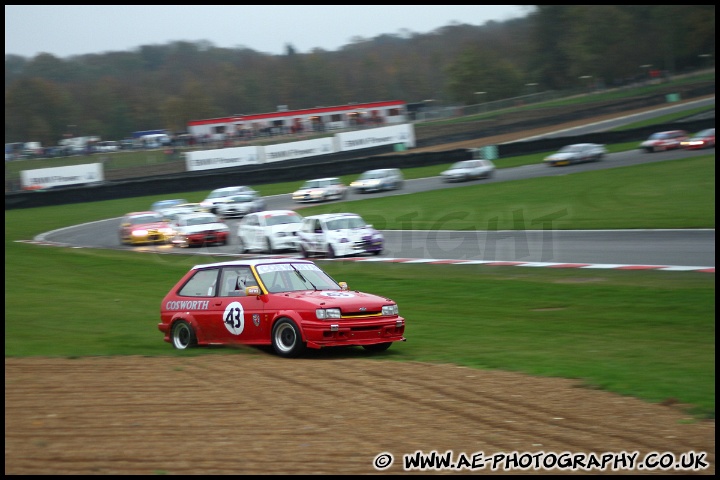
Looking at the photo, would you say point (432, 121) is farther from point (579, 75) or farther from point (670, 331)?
point (670, 331)

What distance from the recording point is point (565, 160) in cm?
4550

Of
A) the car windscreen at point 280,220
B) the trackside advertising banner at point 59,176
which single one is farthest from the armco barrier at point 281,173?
the car windscreen at point 280,220

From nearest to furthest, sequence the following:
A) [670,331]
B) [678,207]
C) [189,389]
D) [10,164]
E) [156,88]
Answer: [189,389] → [670,331] → [678,207] → [10,164] → [156,88]

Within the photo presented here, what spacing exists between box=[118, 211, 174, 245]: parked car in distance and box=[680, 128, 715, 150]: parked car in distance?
100 feet

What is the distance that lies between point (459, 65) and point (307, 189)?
67.0 meters

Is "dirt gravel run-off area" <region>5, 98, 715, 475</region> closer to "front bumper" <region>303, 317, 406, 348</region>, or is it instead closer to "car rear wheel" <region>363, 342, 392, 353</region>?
"front bumper" <region>303, 317, 406, 348</region>

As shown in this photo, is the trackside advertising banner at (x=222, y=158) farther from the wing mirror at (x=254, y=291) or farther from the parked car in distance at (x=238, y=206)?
the wing mirror at (x=254, y=291)

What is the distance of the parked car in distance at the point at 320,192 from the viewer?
43156 millimetres

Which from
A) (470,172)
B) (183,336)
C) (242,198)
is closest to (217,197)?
(242,198)

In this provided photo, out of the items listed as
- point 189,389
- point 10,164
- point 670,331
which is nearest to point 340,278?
point 670,331

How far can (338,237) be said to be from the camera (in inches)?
925

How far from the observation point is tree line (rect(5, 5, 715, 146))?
10200 centimetres

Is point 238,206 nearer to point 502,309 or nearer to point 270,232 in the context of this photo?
point 270,232

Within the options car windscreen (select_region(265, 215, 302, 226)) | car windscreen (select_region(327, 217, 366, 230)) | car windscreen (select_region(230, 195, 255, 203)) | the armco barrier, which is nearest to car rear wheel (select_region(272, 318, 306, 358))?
car windscreen (select_region(327, 217, 366, 230))
